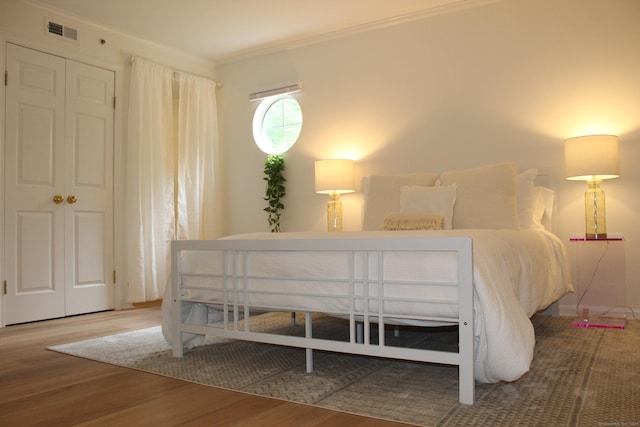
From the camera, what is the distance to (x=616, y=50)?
3557 millimetres

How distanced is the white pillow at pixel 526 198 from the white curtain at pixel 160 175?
3070 mm

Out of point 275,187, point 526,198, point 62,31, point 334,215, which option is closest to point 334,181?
point 334,215

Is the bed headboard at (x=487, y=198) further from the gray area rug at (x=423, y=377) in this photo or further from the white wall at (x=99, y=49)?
the white wall at (x=99, y=49)

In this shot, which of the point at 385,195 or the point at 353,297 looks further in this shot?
the point at 385,195

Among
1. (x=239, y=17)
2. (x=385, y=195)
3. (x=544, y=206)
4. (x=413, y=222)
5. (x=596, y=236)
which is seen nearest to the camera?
(x=413, y=222)

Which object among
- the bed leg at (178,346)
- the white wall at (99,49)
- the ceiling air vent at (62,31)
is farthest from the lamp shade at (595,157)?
the ceiling air vent at (62,31)

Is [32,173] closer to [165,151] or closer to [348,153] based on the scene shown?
[165,151]

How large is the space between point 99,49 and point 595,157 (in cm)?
402

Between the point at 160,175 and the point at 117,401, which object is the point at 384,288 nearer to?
the point at 117,401

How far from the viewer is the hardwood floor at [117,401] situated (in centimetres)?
171

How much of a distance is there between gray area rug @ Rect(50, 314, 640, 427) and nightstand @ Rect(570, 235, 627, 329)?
213 mm

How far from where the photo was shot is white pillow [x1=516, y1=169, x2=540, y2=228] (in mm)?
3535

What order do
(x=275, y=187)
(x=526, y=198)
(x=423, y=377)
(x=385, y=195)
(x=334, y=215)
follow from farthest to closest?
1. (x=275, y=187)
2. (x=334, y=215)
3. (x=385, y=195)
4. (x=526, y=198)
5. (x=423, y=377)

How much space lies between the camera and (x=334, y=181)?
4340 millimetres
